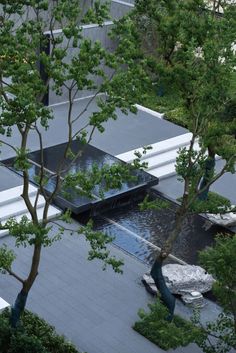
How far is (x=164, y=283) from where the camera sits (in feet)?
52.9

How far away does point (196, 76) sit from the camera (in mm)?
14875

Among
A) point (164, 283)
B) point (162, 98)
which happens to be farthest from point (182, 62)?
point (162, 98)

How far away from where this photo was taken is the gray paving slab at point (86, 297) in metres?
15.8

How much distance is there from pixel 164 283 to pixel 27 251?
4040mm

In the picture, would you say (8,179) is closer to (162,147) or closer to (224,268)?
(162,147)

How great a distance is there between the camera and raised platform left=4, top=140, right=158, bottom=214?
20000mm

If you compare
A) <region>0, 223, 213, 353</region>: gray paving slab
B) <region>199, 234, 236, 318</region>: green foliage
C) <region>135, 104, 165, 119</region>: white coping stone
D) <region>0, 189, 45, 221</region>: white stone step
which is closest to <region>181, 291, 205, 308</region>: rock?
<region>0, 223, 213, 353</region>: gray paving slab

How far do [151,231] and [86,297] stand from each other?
349cm

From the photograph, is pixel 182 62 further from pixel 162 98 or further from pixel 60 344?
pixel 162 98

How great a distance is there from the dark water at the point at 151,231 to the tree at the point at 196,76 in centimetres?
310

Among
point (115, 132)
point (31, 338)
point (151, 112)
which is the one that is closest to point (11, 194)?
point (115, 132)

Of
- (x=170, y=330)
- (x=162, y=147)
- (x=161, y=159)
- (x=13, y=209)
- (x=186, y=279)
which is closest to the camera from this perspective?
(x=170, y=330)

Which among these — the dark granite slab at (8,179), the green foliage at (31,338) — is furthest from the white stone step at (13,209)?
the green foliage at (31,338)

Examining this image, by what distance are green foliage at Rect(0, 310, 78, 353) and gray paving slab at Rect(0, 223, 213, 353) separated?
49 centimetres
